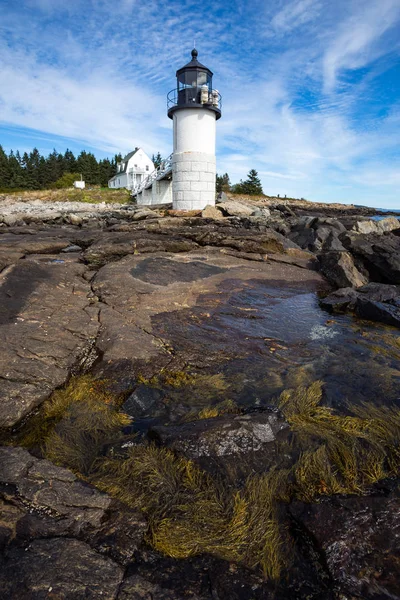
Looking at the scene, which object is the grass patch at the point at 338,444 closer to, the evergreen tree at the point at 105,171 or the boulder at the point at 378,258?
the boulder at the point at 378,258

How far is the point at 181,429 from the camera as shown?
160 inches

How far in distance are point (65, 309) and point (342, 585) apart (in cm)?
650

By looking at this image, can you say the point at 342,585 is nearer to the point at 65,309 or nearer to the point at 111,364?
the point at 111,364

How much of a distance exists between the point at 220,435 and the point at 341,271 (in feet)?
30.6

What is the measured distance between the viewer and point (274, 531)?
3.01m

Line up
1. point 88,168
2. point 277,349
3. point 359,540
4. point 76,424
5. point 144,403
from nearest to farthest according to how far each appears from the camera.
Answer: point 359,540, point 76,424, point 144,403, point 277,349, point 88,168

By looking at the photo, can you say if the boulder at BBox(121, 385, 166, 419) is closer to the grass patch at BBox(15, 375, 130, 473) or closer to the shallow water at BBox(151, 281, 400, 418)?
the grass patch at BBox(15, 375, 130, 473)

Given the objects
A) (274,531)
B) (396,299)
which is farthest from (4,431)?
(396,299)

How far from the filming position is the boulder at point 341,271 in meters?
11.4

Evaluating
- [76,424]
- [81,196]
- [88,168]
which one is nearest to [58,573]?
[76,424]

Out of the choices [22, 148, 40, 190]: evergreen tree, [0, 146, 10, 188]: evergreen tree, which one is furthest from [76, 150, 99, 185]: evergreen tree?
[0, 146, 10, 188]: evergreen tree

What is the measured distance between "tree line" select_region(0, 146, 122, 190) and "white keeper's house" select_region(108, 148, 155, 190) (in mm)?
12639

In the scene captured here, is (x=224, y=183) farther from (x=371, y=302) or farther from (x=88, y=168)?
(x=371, y=302)

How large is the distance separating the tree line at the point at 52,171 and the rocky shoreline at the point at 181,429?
77.0m
